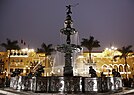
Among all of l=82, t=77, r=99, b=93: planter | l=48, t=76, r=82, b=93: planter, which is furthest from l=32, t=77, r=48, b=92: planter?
l=82, t=77, r=99, b=93: planter

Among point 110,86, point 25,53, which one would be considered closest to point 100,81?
point 110,86

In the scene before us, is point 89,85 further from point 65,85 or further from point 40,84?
point 40,84

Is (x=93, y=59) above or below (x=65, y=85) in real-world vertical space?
above

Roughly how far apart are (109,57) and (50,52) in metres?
24.6

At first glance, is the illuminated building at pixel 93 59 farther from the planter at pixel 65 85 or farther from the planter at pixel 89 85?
the planter at pixel 65 85

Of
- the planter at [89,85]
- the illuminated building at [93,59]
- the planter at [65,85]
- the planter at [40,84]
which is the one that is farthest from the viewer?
the illuminated building at [93,59]

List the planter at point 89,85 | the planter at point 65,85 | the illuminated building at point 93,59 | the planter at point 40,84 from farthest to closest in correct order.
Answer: the illuminated building at point 93,59 → the planter at point 40,84 → the planter at point 89,85 → the planter at point 65,85

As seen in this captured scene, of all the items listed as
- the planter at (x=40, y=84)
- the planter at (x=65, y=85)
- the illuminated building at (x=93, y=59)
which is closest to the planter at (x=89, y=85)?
the planter at (x=65, y=85)

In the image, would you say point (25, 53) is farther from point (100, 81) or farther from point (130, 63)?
point (100, 81)

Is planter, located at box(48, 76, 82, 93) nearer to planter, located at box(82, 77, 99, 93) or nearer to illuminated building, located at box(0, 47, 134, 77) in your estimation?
planter, located at box(82, 77, 99, 93)

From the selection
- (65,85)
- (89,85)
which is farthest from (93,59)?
(65,85)

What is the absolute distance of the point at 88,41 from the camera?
54.6m

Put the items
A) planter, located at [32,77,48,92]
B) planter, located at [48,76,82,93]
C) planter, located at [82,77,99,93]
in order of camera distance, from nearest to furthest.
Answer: planter, located at [48,76,82,93] < planter, located at [82,77,99,93] < planter, located at [32,77,48,92]

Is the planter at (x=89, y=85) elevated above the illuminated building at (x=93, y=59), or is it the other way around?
the illuminated building at (x=93, y=59)
